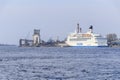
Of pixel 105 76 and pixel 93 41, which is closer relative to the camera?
pixel 105 76

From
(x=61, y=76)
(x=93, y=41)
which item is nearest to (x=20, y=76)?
(x=61, y=76)

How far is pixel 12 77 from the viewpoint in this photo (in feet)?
137

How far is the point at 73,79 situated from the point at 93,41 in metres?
157

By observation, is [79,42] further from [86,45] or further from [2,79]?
[2,79]

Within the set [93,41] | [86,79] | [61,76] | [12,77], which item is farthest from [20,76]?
[93,41]

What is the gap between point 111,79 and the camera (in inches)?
1554

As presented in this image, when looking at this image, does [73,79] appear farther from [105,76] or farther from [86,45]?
[86,45]

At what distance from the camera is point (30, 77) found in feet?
136

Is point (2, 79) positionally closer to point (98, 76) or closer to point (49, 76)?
point (49, 76)

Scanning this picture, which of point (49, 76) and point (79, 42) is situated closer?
point (49, 76)

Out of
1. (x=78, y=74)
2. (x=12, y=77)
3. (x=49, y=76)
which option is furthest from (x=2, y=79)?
(x=78, y=74)

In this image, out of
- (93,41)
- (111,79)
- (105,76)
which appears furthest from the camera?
(93,41)

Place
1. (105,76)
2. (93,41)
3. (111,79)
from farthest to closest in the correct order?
(93,41) < (105,76) < (111,79)

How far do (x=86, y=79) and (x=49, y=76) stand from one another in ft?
14.9
